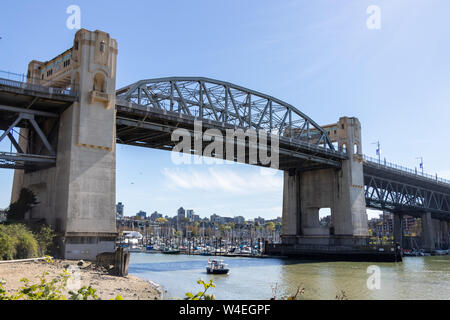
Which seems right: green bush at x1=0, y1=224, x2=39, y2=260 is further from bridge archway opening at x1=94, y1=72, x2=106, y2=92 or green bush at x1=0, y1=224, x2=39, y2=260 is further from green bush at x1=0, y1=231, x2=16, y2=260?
bridge archway opening at x1=94, y1=72, x2=106, y2=92

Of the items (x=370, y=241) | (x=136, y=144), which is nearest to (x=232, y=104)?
(x=136, y=144)

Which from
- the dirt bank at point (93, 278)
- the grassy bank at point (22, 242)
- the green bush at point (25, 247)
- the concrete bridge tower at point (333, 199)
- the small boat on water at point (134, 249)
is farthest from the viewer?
the small boat on water at point (134, 249)

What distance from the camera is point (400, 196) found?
111375 mm

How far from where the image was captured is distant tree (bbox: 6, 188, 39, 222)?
132 ft

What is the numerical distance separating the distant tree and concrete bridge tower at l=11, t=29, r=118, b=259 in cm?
137

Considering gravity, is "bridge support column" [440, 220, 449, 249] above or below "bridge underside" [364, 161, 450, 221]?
below

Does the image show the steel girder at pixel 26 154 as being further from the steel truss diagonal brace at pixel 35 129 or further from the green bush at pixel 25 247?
the green bush at pixel 25 247

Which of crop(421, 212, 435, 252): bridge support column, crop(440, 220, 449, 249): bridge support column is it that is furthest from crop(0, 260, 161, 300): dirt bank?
crop(440, 220, 449, 249): bridge support column

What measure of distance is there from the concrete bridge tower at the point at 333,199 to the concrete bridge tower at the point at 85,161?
165 ft

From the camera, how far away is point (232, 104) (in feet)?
223

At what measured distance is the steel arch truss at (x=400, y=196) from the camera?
100m

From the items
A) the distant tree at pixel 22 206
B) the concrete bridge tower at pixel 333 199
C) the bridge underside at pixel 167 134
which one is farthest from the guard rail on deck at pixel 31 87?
the concrete bridge tower at pixel 333 199
